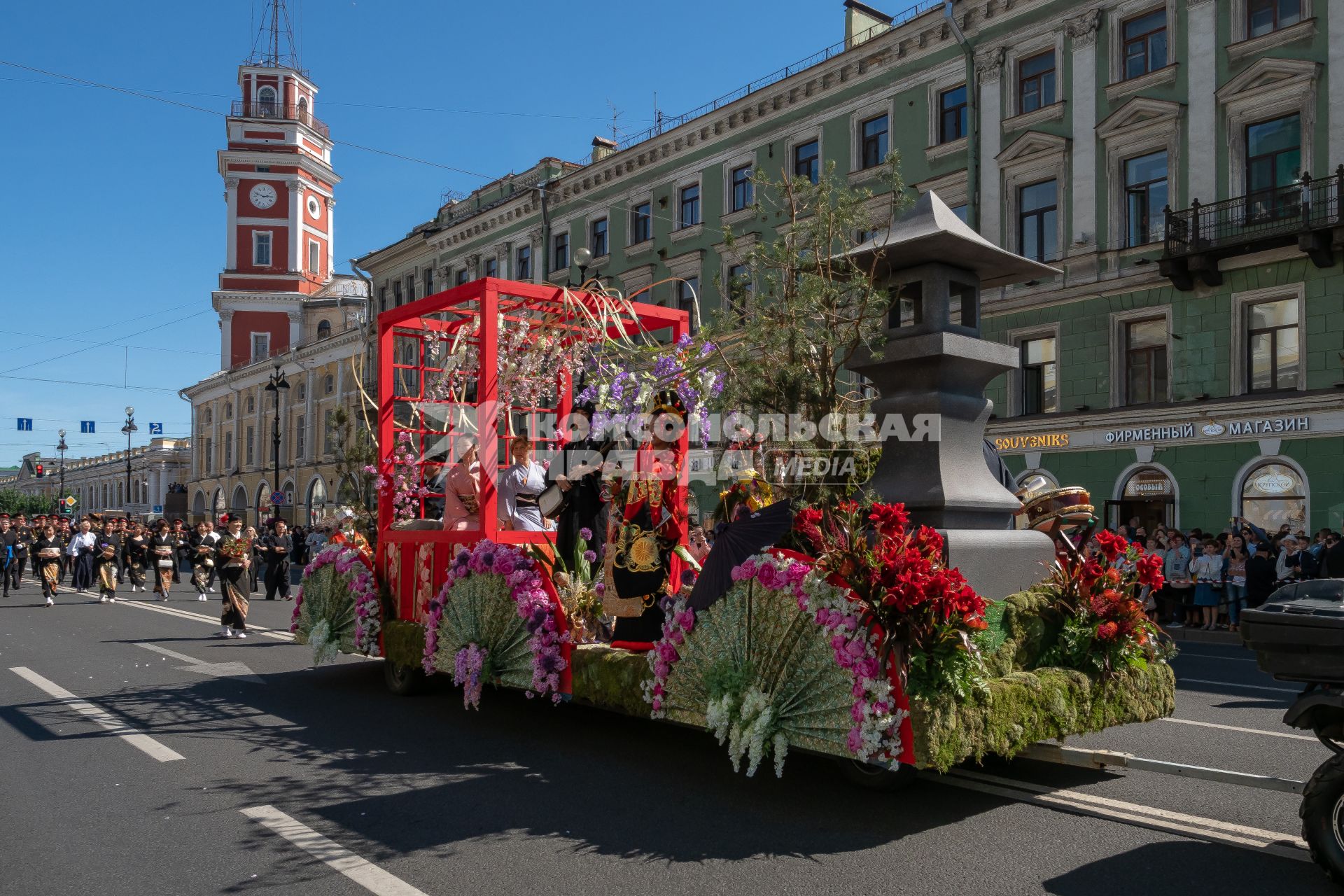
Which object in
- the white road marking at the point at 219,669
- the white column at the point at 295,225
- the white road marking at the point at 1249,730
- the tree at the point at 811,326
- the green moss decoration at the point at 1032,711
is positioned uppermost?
the white column at the point at 295,225

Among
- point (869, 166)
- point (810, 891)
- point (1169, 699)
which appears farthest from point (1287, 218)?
point (810, 891)

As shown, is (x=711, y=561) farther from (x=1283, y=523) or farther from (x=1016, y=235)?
(x=1016, y=235)

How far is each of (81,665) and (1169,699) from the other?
33.6ft

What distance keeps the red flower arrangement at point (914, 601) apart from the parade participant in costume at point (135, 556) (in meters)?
24.5

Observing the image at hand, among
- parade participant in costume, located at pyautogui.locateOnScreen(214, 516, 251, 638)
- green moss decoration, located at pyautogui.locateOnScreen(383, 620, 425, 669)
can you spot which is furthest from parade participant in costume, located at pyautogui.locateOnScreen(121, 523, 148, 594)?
green moss decoration, located at pyautogui.locateOnScreen(383, 620, 425, 669)

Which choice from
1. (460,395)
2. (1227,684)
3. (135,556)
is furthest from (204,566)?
(1227,684)

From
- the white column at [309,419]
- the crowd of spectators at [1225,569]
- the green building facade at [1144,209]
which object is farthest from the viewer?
the white column at [309,419]

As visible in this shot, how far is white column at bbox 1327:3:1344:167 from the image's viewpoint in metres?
18.7

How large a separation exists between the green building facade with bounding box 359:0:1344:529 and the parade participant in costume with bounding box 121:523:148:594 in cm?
1271

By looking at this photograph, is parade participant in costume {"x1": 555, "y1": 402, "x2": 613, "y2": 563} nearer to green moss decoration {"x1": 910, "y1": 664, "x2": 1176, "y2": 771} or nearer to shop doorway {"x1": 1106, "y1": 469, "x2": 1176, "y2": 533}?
green moss decoration {"x1": 910, "y1": 664, "x2": 1176, "y2": 771}

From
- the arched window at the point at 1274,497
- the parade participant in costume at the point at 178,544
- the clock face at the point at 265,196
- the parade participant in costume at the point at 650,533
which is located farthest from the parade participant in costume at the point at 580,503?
the clock face at the point at 265,196

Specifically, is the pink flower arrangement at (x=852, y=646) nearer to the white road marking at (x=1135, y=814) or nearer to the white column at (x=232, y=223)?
the white road marking at (x=1135, y=814)

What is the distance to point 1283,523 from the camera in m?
19.5

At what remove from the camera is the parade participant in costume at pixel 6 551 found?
2474 cm
